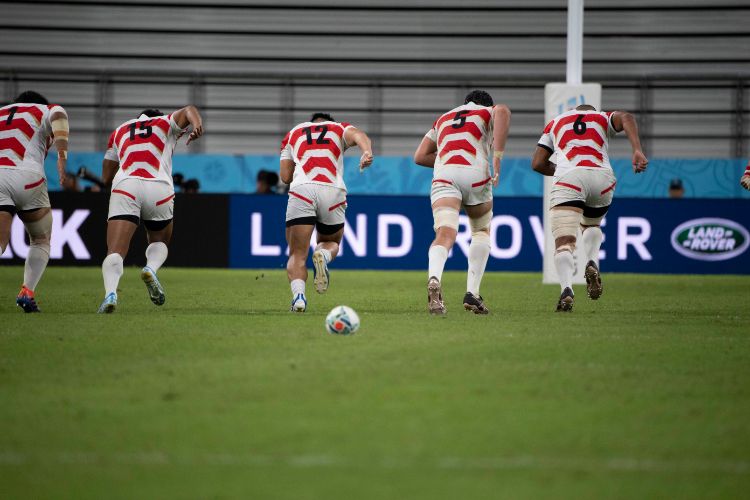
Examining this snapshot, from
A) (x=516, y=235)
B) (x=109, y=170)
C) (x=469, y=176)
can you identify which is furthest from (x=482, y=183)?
(x=516, y=235)

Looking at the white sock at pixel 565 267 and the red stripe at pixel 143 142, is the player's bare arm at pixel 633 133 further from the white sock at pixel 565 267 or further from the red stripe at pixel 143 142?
the red stripe at pixel 143 142

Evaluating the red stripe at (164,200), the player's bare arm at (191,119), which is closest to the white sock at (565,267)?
the player's bare arm at (191,119)

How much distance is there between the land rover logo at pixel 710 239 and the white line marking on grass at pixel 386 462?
581 inches

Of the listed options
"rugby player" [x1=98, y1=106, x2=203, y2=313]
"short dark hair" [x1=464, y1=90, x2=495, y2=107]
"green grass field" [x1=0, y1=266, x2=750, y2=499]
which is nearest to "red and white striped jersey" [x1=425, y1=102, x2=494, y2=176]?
"short dark hair" [x1=464, y1=90, x2=495, y2=107]

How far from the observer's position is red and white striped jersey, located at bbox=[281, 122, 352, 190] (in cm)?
993

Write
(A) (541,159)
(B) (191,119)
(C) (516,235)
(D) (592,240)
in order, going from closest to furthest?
(B) (191,119), (A) (541,159), (D) (592,240), (C) (516,235)

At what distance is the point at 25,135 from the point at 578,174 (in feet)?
16.2

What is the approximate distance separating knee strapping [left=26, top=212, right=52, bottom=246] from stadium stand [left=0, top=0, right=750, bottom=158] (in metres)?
16.3

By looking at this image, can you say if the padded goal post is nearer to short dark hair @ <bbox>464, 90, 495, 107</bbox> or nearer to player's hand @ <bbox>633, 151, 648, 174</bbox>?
player's hand @ <bbox>633, 151, 648, 174</bbox>

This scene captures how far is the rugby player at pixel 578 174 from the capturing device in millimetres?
10141

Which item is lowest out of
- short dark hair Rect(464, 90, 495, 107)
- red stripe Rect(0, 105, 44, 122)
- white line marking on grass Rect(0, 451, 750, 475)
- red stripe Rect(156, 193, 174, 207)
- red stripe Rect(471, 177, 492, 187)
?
white line marking on grass Rect(0, 451, 750, 475)

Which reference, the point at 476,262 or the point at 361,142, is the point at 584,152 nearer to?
the point at 476,262

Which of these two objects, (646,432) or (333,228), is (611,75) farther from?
(646,432)

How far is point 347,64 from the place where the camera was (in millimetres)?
26625
